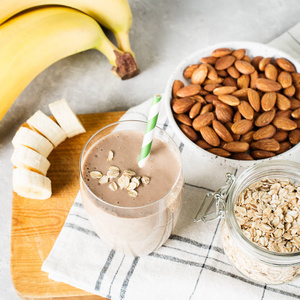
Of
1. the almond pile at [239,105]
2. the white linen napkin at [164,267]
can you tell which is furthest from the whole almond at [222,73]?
the white linen napkin at [164,267]

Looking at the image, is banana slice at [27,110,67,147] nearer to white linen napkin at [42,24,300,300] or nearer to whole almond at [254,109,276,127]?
white linen napkin at [42,24,300,300]

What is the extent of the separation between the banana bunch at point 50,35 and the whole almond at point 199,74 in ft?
0.80

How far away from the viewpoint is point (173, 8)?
1527 mm

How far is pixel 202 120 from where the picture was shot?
1109 mm

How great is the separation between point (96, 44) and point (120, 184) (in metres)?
0.63

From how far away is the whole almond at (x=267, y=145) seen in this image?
1.07 metres

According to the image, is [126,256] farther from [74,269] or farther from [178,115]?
[178,115]

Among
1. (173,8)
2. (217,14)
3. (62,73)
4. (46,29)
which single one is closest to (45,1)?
(46,29)

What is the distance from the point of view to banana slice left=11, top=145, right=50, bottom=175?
3.56 ft

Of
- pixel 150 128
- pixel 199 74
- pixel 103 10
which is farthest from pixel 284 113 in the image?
pixel 103 10

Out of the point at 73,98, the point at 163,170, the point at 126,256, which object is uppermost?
the point at 163,170

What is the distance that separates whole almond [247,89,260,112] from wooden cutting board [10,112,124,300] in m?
0.42

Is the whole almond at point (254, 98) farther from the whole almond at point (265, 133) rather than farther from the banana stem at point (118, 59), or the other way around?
the banana stem at point (118, 59)

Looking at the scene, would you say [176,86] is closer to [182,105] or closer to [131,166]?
[182,105]
